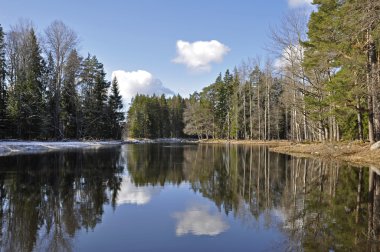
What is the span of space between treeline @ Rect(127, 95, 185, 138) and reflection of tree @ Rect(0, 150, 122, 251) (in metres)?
71.9

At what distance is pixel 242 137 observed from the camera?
228ft

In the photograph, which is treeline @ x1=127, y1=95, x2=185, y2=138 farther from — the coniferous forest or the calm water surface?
the calm water surface

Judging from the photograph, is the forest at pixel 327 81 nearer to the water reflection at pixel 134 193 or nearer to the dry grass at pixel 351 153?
the dry grass at pixel 351 153

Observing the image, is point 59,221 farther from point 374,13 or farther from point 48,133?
point 48,133

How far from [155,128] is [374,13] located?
78917 mm

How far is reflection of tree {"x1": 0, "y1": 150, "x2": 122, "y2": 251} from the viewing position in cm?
525

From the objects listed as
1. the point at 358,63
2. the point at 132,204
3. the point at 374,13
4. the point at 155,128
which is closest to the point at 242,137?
the point at 155,128

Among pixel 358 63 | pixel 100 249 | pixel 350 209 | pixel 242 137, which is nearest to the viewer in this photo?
pixel 100 249

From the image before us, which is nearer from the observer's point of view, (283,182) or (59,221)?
(59,221)

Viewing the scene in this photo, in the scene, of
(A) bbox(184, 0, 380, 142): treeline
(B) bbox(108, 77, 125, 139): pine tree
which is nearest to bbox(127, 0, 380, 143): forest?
(A) bbox(184, 0, 380, 142): treeline

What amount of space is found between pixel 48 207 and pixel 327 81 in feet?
77.9

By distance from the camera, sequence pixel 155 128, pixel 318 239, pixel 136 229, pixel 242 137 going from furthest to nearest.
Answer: pixel 155 128 < pixel 242 137 < pixel 136 229 < pixel 318 239

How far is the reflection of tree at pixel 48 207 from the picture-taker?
5.25m

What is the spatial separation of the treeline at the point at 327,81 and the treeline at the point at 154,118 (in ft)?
74.6
